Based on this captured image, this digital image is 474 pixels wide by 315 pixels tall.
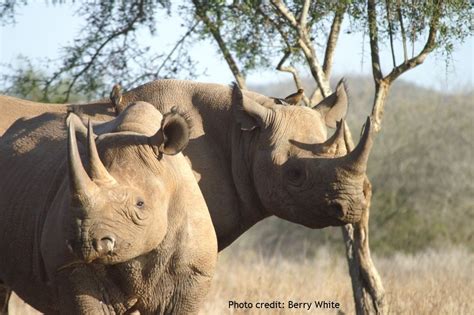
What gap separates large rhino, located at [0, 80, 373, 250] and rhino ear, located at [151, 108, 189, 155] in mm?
1363

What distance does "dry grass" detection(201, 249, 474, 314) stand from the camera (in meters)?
10.7

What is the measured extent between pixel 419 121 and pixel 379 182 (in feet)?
28.6

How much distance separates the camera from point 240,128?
28.1 ft

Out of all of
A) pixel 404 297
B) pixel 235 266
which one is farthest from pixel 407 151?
pixel 404 297

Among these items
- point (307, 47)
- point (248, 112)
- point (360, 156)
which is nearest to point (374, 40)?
point (307, 47)

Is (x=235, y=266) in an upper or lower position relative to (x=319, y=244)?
upper

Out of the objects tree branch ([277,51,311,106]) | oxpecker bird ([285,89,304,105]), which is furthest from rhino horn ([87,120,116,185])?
tree branch ([277,51,311,106])

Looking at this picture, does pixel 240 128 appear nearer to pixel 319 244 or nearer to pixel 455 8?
pixel 455 8

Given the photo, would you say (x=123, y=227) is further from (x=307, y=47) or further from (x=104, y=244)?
(x=307, y=47)

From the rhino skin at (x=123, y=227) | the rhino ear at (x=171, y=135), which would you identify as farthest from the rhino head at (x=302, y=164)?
the rhino ear at (x=171, y=135)

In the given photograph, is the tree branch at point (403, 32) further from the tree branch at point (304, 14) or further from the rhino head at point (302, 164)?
the rhino head at point (302, 164)

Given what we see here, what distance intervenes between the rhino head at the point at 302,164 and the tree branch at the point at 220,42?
2588 mm

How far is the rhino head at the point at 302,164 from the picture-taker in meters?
7.83

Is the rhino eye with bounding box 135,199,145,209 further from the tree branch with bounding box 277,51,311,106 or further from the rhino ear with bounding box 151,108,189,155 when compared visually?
the tree branch with bounding box 277,51,311,106
